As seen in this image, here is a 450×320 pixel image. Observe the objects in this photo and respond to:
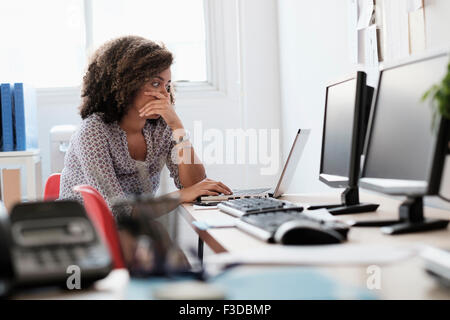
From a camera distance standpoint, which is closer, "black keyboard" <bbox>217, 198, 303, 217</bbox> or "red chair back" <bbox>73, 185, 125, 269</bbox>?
"red chair back" <bbox>73, 185, 125, 269</bbox>

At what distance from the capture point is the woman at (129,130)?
1.86m

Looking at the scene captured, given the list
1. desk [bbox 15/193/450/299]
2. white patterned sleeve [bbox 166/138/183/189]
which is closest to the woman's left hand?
white patterned sleeve [bbox 166/138/183/189]

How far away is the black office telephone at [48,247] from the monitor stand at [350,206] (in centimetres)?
87

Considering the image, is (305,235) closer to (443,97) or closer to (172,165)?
(443,97)

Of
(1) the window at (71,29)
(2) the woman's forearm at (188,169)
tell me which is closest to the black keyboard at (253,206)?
(2) the woman's forearm at (188,169)

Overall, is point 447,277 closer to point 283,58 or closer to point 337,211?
point 337,211

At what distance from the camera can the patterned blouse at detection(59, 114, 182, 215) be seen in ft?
6.02

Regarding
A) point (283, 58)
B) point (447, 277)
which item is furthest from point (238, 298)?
point (283, 58)

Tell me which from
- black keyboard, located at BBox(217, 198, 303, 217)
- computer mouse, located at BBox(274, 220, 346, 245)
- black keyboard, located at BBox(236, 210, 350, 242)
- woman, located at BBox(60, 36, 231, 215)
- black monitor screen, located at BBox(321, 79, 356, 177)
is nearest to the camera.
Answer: computer mouse, located at BBox(274, 220, 346, 245)

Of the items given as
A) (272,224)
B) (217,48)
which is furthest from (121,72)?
(217,48)

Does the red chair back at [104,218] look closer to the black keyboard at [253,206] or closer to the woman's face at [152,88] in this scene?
the black keyboard at [253,206]

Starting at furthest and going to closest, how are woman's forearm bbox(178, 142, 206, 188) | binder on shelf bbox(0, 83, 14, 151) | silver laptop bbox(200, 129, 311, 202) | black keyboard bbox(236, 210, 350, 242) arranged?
1. binder on shelf bbox(0, 83, 14, 151)
2. woman's forearm bbox(178, 142, 206, 188)
3. silver laptop bbox(200, 129, 311, 202)
4. black keyboard bbox(236, 210, 350, 242)

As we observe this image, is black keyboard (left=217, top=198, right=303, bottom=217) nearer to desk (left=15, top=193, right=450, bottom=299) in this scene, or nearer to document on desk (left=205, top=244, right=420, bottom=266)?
desk (left=15, top=193, right=450, bottom=299)

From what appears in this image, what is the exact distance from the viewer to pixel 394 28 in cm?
195
